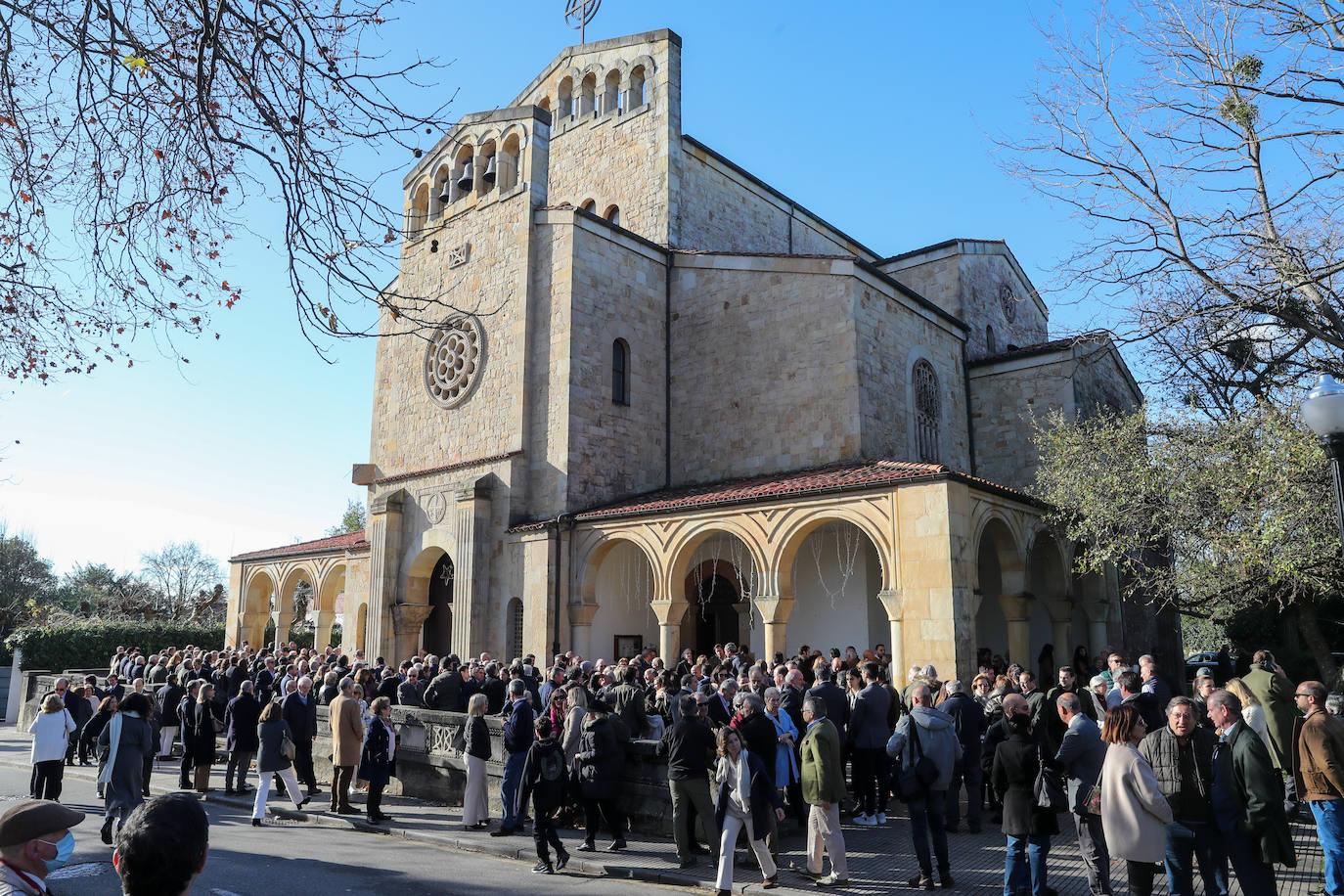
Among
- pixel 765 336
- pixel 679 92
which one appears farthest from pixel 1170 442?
pixel 679 92

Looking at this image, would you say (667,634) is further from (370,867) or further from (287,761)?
(370,867)

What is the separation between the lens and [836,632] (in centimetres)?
1827

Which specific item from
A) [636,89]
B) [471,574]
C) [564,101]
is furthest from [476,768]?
[564,101]

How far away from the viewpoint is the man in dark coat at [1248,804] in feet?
19.0

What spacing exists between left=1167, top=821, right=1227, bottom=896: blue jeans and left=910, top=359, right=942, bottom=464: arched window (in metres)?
14.9

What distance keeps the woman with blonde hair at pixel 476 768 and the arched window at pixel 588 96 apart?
19.8 m

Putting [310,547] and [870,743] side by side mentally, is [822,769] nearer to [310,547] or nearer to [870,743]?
[870,743]

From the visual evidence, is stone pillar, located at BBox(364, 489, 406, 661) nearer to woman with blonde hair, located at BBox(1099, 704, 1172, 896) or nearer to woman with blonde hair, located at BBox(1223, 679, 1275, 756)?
woman with blonde hair, located at BBox(1223, 679, 1275, 756)

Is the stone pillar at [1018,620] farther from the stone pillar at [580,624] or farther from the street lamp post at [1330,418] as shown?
the street lamp post at [1330,418]

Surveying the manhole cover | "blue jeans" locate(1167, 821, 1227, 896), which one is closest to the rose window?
the manhole cover

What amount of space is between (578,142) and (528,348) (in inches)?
335

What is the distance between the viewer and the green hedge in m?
25.9

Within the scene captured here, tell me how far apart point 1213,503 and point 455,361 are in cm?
1645

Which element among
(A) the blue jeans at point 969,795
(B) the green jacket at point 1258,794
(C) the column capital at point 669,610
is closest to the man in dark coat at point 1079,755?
(B) the green jacket at point 1258,794
